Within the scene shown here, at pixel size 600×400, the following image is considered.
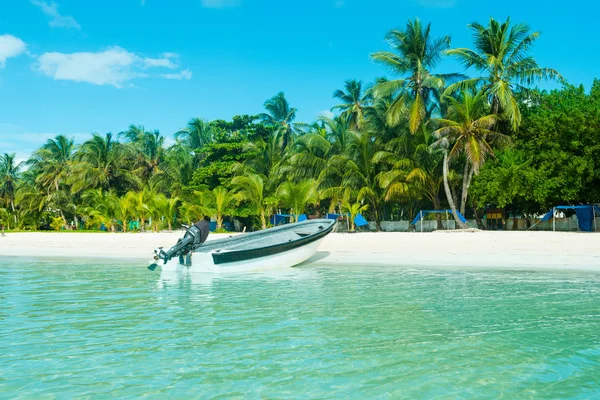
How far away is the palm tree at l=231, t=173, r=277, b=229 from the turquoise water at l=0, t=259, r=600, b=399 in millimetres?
20427

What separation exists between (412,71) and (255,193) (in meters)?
12.1

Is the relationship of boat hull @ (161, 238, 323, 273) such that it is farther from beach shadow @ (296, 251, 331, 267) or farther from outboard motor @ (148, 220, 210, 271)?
beach shadow @ (296, 251, 331, 267)

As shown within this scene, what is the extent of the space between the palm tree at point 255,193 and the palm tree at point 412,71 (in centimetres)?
878

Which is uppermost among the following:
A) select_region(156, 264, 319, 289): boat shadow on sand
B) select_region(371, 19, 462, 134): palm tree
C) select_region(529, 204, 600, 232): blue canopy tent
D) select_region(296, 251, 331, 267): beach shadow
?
select_region(371, 19, 462, 134): palm tree

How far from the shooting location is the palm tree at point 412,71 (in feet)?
98.2

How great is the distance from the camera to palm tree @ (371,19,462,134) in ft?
98.2

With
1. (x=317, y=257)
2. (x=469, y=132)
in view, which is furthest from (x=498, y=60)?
(x=317, y=257)

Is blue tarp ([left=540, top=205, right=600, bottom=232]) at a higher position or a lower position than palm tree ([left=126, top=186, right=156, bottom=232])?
lower

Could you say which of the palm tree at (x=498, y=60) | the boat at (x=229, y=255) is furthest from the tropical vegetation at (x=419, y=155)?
the boat at (x=229, y=255)

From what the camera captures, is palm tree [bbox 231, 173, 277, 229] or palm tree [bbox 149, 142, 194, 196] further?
palm tree [bbox 149, 142, 194, 196]

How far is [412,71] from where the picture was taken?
3094 cm

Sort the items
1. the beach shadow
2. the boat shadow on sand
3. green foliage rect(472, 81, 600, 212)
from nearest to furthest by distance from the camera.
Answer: the boat shadow on sand
the beach shadow
green foliage rect(472, 81, 600, 212)

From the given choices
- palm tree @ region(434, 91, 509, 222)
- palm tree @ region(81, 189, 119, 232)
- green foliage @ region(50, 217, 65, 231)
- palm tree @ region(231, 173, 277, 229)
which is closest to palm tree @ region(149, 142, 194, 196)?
palm tree @ region(81, 189, 119, 232)

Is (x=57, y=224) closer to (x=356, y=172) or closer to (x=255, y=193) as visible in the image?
(x=255, y=193)
